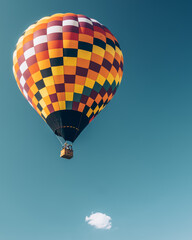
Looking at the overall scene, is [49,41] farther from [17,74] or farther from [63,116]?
[63,116]

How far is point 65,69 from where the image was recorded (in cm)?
1038

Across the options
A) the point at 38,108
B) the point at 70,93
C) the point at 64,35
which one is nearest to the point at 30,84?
the point at 38,108

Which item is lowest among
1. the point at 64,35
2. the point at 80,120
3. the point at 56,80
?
the point at 80,120

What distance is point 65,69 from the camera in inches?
409

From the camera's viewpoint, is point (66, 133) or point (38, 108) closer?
point (66, 133)

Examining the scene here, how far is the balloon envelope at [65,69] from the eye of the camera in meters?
10.4

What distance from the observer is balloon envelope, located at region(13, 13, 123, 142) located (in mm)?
10359

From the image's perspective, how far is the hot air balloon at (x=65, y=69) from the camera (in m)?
10.4

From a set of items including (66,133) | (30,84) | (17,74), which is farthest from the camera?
(17,74)

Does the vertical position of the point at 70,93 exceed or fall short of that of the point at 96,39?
it falls short

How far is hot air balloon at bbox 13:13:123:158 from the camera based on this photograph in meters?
10.4

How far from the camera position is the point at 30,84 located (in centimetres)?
1096

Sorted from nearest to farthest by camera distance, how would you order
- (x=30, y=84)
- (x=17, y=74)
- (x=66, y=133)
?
(x=66, y=133)
(x=30, y=84)
(x=17, y=74)

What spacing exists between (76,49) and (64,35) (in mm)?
896
